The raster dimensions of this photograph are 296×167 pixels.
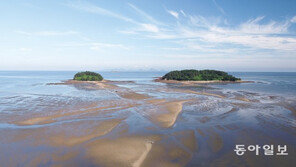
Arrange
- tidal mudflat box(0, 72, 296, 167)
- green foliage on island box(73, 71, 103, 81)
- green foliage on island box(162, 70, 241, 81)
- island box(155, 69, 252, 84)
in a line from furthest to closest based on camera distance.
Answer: green foliage on island box(162, 70, 241, 81), island box(155, 69, 252, 84), green foliage on island box(73, 71, 103, 81), tidal mudflat box(0, 72, 296, 167)

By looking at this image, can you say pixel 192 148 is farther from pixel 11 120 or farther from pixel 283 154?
pixel 11 120

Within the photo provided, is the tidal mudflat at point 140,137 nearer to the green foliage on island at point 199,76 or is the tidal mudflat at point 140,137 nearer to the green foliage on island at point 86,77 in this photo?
the green foliage on island at point 86,77

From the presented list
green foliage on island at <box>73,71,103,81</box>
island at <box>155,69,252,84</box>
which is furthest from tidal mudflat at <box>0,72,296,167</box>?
island at <box>155,69,252,84</box>

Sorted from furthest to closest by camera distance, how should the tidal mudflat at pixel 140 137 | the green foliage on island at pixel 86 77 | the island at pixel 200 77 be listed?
the island at pixel 200 77 → the green foliage on island at pixel 86 77 → the tidal mudflat at pixel 140 137

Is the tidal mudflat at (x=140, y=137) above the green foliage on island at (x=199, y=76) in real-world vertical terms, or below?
below

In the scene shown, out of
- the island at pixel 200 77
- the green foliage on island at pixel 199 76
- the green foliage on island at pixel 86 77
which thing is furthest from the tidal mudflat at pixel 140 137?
the green foliage on island at pixel 199 76

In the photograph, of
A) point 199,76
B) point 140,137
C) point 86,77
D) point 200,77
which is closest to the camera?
point 140,137

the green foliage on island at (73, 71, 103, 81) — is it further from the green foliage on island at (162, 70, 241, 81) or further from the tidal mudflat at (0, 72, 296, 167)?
the tidal mudflat at (0, 72, 296, 167)

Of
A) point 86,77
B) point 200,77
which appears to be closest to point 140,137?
point 86,77

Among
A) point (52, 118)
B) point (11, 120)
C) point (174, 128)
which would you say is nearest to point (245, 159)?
point (174, 128)

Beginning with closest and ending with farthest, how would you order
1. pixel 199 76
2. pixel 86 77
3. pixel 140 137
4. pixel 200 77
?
pixel 140 137 → pixel 86 77 → pixel 200 77 → pixel 199 76

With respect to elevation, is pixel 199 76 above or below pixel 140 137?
above

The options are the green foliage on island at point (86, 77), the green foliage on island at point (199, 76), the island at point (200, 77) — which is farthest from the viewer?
the green foliage on island at point (199, 76)

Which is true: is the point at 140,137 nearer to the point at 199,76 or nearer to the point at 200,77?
the point at 200,77
